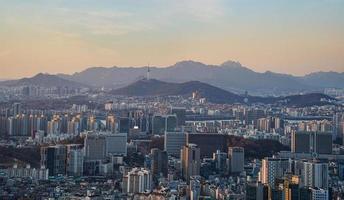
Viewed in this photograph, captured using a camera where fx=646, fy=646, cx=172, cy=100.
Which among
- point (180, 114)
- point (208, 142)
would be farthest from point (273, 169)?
point (180, 114)

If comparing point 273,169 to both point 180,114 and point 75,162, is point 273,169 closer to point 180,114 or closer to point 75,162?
point 75,162

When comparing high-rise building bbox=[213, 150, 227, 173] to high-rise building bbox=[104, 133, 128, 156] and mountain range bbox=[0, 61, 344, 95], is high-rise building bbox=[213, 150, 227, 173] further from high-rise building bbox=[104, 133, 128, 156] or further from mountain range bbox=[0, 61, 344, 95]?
mountain range bbox=[0, 61, 344, 95]

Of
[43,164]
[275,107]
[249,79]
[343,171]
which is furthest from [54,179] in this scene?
[249,79]

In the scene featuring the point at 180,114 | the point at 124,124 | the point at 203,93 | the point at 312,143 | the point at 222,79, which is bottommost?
the point at 312,143

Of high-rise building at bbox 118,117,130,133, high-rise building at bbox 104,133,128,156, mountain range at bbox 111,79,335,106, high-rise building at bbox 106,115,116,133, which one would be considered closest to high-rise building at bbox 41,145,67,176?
high-rise building at bbox 104,133,128,156

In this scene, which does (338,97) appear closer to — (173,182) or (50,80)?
(50,80)

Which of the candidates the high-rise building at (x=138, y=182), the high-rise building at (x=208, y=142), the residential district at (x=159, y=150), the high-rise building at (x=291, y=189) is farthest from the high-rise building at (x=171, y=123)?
the high-rise building at (x=291, y=189)

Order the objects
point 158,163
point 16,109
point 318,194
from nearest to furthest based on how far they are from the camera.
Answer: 1. point 318,194
2. point 158,163
3. point 16,109
